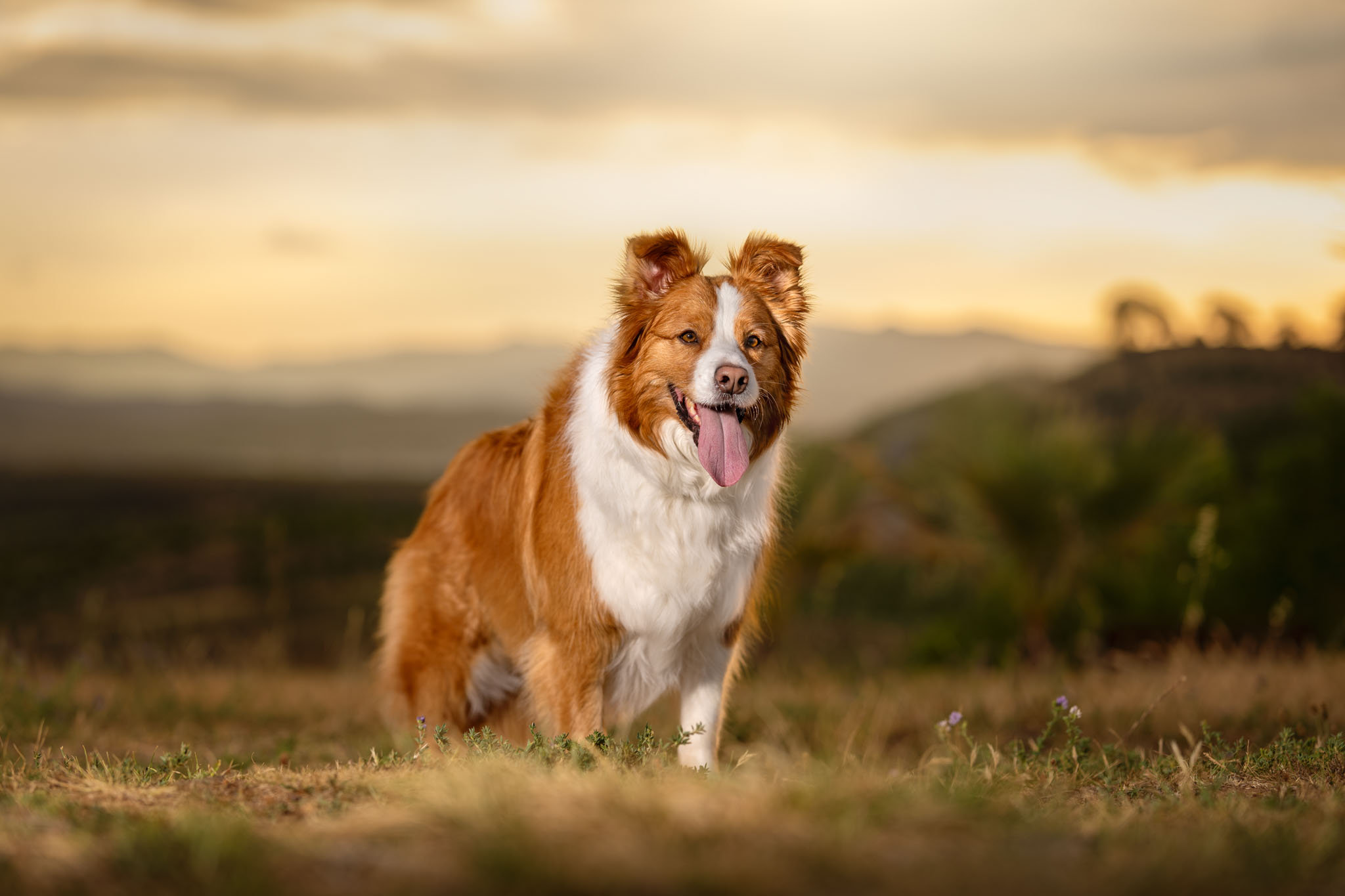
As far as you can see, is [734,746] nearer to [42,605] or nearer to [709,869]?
[709,869]

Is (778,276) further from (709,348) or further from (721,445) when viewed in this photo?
(721,445)

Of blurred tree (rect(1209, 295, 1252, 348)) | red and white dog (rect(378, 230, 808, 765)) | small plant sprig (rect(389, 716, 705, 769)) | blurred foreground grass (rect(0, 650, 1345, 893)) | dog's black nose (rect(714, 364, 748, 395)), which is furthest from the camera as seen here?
blurred tree (rect(1209, 295, 1252, 348))

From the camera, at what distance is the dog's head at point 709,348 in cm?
461

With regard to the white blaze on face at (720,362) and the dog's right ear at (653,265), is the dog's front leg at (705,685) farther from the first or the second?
the dog's right ear at (653,265)

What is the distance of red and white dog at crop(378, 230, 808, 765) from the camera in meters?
4.74

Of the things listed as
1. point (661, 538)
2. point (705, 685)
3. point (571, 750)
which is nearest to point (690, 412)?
point (661, 538)

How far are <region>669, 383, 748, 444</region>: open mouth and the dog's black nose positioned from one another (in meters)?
0.11

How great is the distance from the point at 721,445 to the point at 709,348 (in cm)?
43

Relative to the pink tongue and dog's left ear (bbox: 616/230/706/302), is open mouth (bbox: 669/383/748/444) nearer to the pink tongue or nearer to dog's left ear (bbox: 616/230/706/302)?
the pink tongue

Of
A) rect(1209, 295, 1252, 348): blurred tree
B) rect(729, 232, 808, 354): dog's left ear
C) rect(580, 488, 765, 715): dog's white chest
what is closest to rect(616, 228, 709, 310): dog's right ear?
rect(729, 232, 808, 354): dog's left ear

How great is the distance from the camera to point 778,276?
17.2 ft

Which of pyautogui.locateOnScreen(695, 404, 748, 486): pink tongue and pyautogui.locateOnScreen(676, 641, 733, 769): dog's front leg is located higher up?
pyautogui.locateOnScreen(695, 404, 748, 486): pink tongue

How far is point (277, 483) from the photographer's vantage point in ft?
172

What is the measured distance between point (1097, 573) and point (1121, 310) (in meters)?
16.5
